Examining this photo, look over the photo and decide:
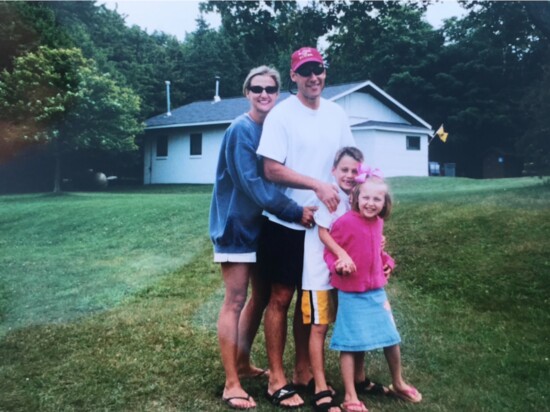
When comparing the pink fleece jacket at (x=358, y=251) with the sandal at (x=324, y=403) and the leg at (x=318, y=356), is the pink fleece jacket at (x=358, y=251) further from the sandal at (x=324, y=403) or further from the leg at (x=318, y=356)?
the sandal at (x=324, y=403)

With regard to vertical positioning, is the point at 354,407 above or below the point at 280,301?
below

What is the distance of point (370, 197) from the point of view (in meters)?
2.59

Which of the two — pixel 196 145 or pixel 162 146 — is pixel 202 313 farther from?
pixel 162 146

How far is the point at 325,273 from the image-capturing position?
267 cm

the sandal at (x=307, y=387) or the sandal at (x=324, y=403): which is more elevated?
the sandal at (x=324, y=403)

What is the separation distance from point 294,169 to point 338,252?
0.42 m

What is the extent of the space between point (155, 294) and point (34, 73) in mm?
9649

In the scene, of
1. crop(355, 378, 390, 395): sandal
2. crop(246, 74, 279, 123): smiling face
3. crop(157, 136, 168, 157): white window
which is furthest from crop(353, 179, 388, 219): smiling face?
crop(157, 136, 168, 157): white window

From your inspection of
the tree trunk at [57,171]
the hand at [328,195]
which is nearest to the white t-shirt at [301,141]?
the hand at [328,195]

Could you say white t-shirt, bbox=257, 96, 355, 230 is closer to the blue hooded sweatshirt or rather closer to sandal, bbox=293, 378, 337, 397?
the blue hooded sweatshirt

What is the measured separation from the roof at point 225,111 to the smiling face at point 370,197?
14368 mm

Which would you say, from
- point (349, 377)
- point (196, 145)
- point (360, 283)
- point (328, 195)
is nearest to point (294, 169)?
point (328, 195)

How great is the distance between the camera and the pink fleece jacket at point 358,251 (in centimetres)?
260

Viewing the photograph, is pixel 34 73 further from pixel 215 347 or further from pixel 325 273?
pixel 325 273
